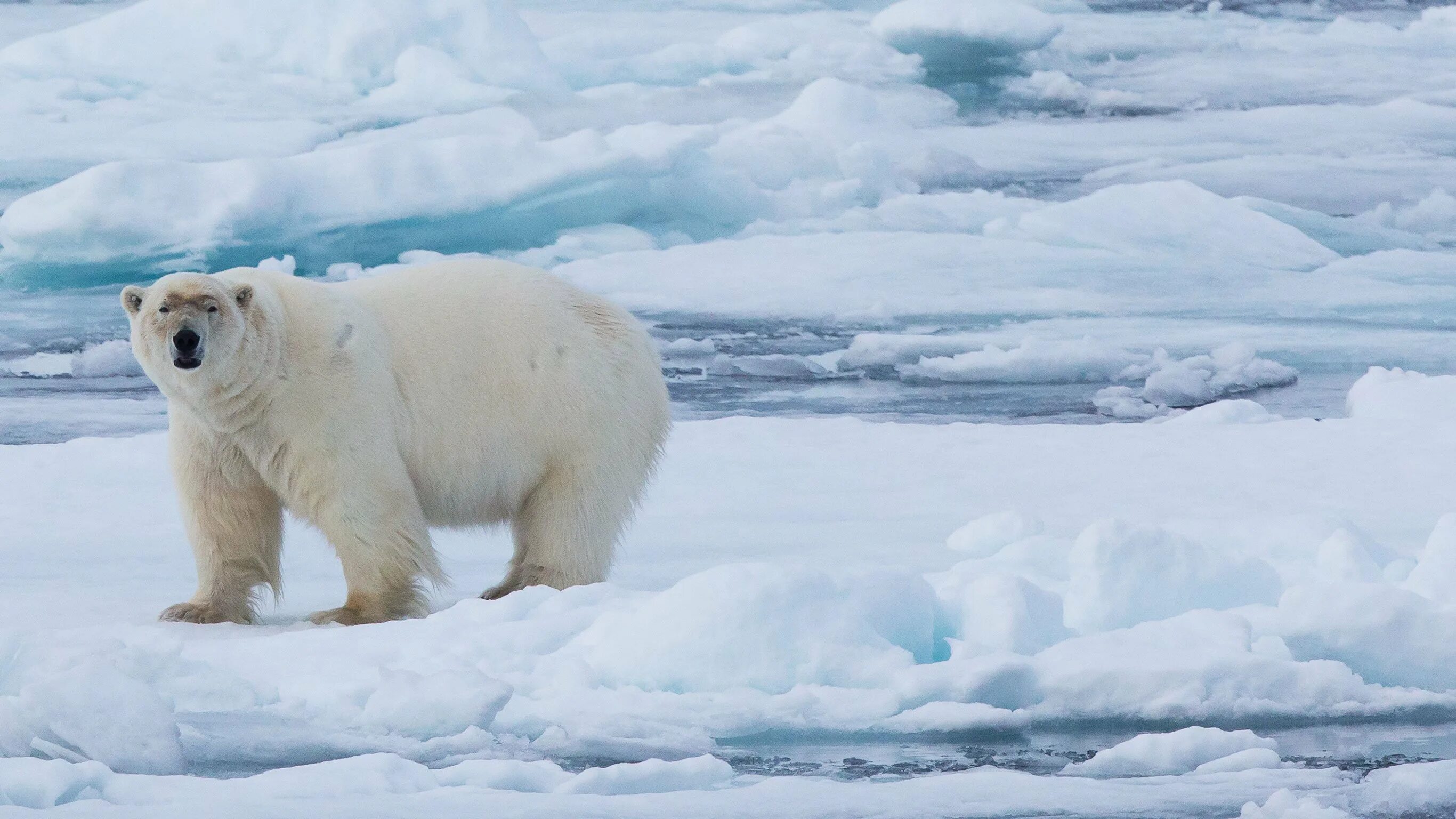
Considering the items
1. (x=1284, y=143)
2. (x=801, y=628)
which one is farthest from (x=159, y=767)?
(x=1284, y=143)

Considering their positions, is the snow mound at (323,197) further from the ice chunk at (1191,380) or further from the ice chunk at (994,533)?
the ice chunk at (994,533)

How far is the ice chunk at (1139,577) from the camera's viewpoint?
3.96m

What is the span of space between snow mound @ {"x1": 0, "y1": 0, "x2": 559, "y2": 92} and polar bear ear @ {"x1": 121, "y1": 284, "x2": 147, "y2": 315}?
10.4 m

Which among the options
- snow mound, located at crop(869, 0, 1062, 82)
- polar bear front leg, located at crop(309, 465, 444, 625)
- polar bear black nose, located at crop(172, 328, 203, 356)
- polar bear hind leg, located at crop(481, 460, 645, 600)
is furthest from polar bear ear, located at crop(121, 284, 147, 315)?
snow mound, located at crop(869, 0, 1062, 82)

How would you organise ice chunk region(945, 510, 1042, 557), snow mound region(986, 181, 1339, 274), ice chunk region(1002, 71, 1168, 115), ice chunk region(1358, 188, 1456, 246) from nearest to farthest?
ice chunk region(945, 510, 1042, 557), snow mound region(986, 181, 1339, 274), ice chunk region(1358, 188, 1456, 246), ice chunk region(1002, 71, 1168, 115)

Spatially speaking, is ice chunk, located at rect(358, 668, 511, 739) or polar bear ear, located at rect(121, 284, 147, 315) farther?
polar bear ear, located at rect(121, 284, 147, 315)

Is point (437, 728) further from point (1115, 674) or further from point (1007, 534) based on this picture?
point (1007, 534)

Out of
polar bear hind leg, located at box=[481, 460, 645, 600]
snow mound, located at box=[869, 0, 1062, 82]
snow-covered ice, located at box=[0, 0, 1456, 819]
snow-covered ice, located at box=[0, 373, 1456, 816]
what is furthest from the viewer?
snow mound, located at box=[869, 0, 1062, 82]

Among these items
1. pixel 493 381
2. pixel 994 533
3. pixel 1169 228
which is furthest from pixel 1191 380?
pixel 493 381

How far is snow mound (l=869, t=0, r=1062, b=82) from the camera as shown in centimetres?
1717

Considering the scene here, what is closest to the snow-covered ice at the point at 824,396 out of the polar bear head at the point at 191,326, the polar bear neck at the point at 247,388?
the polar bear neck at the point at 247,388

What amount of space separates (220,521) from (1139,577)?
2.18 m

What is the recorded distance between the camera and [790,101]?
1611cm

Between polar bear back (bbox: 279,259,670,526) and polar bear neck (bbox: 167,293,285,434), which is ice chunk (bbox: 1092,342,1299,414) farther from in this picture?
polar bear neck (bbox: 167,293,285,434)
